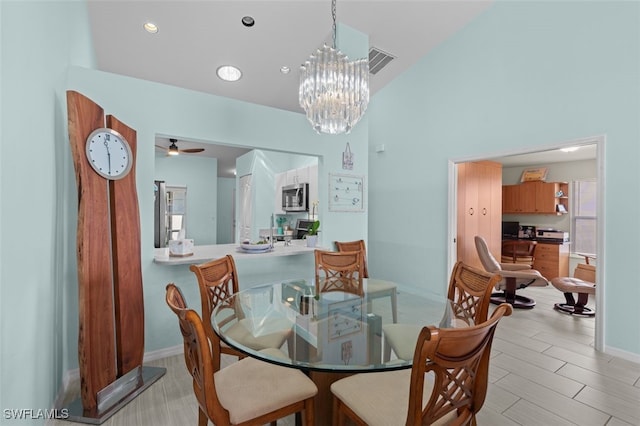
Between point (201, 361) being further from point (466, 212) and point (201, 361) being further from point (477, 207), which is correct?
point (477, 207)

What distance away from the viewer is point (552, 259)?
226 inches

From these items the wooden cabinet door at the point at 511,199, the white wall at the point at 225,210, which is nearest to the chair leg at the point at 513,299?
the wooden cabinet door at the point at 511,199

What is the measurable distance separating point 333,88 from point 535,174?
6.25 meters

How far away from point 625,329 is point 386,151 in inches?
150

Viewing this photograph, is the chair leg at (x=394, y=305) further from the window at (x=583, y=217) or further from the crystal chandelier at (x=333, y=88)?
the window at (x=583, y=217)

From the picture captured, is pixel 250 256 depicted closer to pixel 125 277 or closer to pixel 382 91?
pixel 125 277

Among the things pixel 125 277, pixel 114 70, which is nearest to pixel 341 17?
pixel 114 70

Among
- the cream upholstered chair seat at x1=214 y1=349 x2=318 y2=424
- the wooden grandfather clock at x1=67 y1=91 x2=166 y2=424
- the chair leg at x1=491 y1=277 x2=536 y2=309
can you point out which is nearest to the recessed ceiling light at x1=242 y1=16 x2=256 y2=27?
the wooden grandfather clock at x1=67 y1=91 x2=166 y2=424

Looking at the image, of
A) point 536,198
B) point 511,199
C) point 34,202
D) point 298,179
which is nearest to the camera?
point 34,202

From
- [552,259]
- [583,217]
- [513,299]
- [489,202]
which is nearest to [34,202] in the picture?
[513,299]

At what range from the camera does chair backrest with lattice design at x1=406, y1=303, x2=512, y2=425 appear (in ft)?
2.93

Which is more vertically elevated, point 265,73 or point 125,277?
point 265,73

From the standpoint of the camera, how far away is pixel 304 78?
2.22m

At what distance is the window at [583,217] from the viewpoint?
577cm
